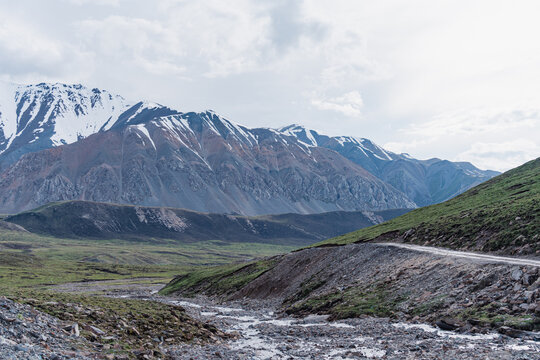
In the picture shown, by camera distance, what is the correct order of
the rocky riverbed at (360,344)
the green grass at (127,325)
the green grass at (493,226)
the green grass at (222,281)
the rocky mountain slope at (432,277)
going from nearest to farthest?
the rocky riverbed at (360,344) → the green grass at (127,325) → the rocky mountain slope at (432,277) → the green grass at (493,226) → the green grass at (222,281)

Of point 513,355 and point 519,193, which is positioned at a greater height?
point 519,193

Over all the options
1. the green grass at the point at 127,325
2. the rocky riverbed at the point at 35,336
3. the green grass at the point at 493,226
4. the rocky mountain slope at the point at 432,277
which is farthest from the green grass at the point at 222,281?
the rocky riverbed at the point at 35,336

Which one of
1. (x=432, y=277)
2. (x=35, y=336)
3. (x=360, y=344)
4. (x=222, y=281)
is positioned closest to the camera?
(x=35, y=336)

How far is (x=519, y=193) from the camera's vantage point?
82.8 meters

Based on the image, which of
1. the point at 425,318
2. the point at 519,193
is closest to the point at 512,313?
the point at 425,318

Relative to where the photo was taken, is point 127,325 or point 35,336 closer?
point 35,336

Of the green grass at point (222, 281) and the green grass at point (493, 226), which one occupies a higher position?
the green grass at point (493, 226)

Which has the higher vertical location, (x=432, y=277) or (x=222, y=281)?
(x=432, y=277)

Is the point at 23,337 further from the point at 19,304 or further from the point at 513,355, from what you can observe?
the point at 513,355

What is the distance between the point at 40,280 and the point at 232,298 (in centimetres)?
10950

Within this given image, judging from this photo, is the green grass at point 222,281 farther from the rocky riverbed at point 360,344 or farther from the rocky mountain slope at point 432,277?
the rocky riverbed at point 360,344

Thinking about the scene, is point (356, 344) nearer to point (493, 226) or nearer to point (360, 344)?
point (360, 344)

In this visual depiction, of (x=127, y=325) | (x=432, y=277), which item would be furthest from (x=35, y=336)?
(x=432, y=277)

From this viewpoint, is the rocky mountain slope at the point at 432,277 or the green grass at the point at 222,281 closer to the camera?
the rocky mountain slope at the point at 432,277
